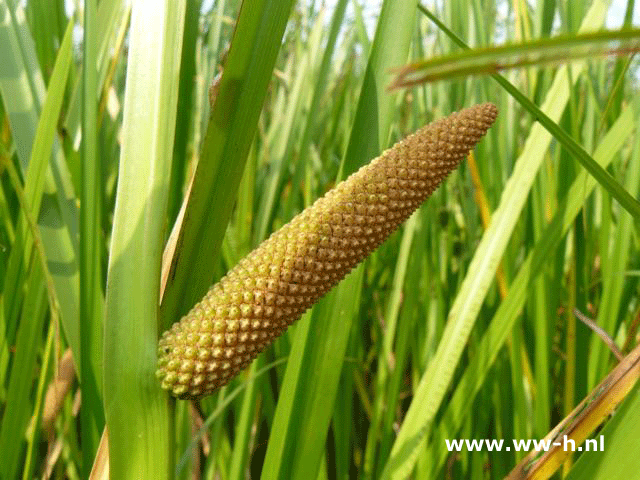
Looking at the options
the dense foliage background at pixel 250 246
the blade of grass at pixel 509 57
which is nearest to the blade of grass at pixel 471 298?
the dense foliage background at pixel 250 246

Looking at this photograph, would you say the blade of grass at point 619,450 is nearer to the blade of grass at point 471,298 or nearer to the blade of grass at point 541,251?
the blade of grass at point 471,298

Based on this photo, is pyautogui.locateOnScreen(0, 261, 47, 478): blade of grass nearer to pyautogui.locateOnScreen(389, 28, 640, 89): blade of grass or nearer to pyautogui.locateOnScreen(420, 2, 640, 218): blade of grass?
pyautogui.locateOnScreen(420, 2, 640, 218): blade of grass

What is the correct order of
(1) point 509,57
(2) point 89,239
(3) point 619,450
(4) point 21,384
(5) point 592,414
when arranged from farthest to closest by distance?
(4) point 21,384 → (2) point 89,239 → (5) point 592,414 → (3) point 619,450 → (1) point 509,57

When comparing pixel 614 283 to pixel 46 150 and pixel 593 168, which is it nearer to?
pixel 593 168

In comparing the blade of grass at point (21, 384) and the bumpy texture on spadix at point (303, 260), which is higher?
the bumpy texture on spadix at point (303, 260)

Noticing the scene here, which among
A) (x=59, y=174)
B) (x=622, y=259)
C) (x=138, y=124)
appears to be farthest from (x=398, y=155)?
(x=622, y=259)

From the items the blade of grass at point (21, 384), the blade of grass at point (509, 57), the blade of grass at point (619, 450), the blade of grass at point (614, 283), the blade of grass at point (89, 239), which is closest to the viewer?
the blade of grass at point (509, 57)

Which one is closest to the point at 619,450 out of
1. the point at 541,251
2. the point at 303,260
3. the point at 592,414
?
the point at 592,414
